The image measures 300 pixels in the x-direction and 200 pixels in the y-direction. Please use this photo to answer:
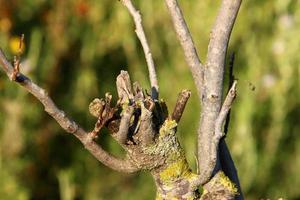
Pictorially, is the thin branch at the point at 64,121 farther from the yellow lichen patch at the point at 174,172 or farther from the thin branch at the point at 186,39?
the thin branch at the point at 186,39

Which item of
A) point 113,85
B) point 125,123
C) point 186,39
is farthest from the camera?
point 113,85

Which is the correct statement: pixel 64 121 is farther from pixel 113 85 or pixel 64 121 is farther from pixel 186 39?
pixel 113 85

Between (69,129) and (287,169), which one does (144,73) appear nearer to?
(287,169)

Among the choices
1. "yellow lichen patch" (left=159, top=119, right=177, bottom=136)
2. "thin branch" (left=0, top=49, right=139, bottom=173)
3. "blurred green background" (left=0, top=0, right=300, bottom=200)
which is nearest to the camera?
"thin branch" (left=0, top=49, right=139, bottom=173)

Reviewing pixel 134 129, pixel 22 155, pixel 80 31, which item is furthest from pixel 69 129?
pixel 80 31

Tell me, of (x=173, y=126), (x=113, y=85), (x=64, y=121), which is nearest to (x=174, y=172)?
(x=173, y=126)

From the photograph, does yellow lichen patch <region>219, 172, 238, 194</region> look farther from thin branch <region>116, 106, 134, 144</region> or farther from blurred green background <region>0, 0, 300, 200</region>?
blurred green background <region>0, 0, 300, 200</region>

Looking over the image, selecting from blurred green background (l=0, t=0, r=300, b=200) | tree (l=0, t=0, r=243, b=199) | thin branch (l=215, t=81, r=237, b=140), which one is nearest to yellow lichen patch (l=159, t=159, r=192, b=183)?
tree (l=0, t=0, r=243, b=199)
